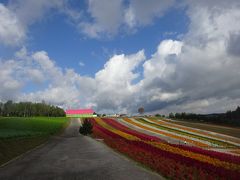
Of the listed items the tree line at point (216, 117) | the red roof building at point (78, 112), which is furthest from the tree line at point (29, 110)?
the tree line at point (216, 117)

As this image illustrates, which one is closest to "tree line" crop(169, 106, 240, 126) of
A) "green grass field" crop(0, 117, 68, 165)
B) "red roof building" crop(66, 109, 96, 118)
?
"green grass field" crop(0, 117, 68, 165)

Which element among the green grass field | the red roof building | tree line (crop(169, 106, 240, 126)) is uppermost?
the red roof building

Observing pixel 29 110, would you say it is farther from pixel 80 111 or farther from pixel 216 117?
pixel 216 117

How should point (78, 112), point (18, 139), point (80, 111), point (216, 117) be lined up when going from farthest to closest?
point (78, 112)
point (80, 111)
point (216, 117)
point (18, 139)

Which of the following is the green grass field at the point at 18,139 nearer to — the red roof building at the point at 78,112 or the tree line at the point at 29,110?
the red roof building at the point at 78,112

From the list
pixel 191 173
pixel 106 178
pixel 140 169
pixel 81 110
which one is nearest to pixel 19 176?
pixel 106 178

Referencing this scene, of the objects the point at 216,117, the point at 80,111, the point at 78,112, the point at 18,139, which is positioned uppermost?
the point at 80,111

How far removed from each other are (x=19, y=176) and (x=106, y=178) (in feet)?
14.5

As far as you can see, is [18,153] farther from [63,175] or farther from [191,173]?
[191,173]

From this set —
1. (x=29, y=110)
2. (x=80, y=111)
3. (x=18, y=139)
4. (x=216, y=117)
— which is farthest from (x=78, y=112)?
(x=18, y=139)

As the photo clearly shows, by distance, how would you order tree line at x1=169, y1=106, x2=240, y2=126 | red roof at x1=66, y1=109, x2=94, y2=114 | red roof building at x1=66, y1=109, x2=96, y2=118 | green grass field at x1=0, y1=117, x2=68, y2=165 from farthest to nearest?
red roof at x1=66, y1=109, x2=94, y2=114
red roof building at x1=66, y1=109, x2=96, y2=118
tree line at x1=169, y1=106, x2=240, y2=126
green grass field at x1=0, y1=117, x2=68, y2=165

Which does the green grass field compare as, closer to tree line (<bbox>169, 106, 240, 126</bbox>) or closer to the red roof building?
tree line (<bbox>169, 106, 240, 126</bbox>)

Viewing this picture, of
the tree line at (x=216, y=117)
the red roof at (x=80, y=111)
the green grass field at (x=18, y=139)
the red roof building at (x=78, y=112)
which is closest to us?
the green grass field at (x=18, y=139)

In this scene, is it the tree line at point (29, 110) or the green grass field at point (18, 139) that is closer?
the green grass field at point (18, 139)
